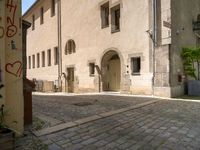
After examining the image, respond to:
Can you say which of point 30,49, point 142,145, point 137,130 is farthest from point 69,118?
point 30,49

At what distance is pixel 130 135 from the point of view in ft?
14.0

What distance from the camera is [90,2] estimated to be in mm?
15711

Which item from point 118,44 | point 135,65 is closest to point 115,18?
point 118,44

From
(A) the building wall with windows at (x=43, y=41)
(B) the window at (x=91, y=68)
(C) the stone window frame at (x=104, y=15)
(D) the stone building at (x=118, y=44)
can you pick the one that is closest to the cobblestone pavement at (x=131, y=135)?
(D) the stone building at (x=118, y=44)

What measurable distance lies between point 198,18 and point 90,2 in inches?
316

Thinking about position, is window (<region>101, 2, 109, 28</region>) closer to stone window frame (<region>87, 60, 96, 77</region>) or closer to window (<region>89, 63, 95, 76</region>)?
stone window frame (<region>87, 60, 96, 77</region>)

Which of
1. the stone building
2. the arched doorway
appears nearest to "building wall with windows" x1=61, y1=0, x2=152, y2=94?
the stone building

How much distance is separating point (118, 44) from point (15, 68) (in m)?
9.72

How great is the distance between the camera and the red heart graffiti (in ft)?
12.7

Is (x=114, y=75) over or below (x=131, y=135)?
over

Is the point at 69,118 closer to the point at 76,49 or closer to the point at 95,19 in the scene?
the point at 95,19

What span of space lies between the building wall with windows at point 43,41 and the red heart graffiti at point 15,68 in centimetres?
1648

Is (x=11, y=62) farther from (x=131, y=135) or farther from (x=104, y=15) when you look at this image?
(x=104, y=15)

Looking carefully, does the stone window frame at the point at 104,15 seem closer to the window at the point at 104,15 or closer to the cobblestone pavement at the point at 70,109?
the window at the point at 104,15
